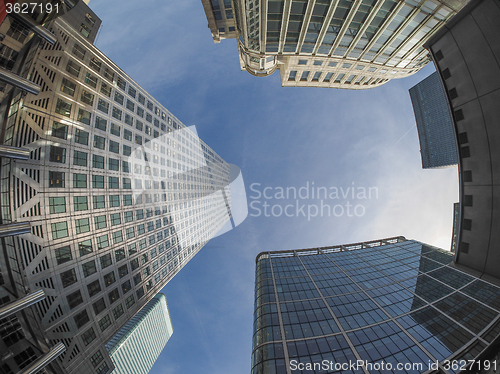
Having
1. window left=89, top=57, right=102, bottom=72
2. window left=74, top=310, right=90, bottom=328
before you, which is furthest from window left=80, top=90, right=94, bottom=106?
window left=74, top=310, right=90, bottom=328

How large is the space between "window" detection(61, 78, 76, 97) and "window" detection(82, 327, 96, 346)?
31.7 meters

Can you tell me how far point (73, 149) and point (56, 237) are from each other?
1135cm

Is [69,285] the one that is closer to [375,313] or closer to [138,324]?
[375,313]

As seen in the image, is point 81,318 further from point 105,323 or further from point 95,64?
point 95,64

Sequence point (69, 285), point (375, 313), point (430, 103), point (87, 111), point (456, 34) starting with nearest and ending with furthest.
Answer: point (456, 34), point (69, 285), point (87, 111), point (375, 313), point (430, 103)

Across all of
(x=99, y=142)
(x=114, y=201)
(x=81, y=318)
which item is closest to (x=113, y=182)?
(x=114, y=201)

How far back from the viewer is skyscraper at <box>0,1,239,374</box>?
17.6 meters

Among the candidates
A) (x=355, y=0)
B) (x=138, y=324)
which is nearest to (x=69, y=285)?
(x=355, y=0)

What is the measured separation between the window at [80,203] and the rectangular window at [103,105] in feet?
47.3

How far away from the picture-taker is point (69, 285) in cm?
2256

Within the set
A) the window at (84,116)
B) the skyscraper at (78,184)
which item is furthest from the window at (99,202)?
the window at (84,116)

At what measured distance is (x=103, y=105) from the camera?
29.2 metres

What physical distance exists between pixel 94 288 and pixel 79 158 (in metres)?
18.6

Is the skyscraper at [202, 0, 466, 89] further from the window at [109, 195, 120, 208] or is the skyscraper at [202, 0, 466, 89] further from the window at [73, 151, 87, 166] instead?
the window at [109, 195, 120, 208]
